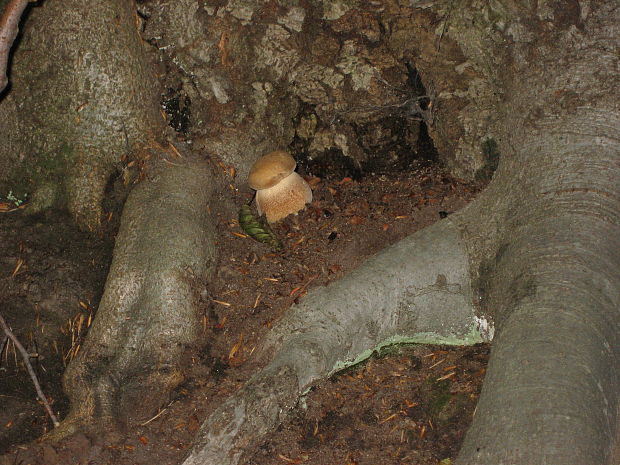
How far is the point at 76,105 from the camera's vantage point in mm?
4266

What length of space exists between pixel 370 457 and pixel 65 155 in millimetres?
3005

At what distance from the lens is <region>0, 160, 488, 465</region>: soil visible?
3.29m

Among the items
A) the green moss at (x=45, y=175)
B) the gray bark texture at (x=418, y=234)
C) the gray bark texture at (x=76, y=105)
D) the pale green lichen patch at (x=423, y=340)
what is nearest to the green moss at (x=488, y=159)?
the gray bark texture at (x=418, y=234)

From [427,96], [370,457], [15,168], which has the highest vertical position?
[15,168]

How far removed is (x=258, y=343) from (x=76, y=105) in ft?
7.18

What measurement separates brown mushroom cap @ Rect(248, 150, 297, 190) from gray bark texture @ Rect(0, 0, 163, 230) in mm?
831

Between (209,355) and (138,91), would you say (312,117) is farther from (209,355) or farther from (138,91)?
(209,355)

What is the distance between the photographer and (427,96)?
434 centimetres

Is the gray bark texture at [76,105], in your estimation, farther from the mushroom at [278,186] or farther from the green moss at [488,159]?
the green moss at [488,159]

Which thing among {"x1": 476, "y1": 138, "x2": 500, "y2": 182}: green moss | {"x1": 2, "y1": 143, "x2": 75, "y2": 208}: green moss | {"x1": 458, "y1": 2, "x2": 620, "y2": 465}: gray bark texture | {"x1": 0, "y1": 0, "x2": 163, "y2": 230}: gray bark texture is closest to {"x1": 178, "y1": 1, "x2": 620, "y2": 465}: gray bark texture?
{"x1": 458, "y1": 2, "x2": 620, "y2": 465}: gray bark texture

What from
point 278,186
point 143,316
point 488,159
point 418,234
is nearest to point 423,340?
point 418,234

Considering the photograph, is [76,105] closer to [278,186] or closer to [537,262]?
[278,186]

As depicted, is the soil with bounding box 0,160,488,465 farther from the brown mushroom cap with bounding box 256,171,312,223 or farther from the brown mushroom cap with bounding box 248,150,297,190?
the brown mushroom cap with bounding box 248,150,297,190

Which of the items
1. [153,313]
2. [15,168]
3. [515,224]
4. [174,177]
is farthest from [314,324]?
[15,168]
